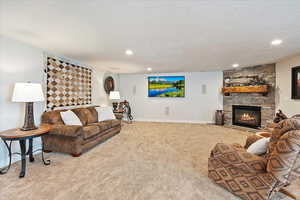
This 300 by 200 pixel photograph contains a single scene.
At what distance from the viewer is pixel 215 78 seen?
18.5ft

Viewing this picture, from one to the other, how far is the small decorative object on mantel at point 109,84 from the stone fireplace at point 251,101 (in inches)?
185

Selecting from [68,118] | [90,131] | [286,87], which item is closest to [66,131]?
[90,131]

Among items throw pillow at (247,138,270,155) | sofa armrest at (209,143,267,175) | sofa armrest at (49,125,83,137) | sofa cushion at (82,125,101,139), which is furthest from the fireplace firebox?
sofa armrest at (49,125,83,137)

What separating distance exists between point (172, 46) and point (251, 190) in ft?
8.45

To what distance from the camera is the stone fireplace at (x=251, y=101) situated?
4.29 m

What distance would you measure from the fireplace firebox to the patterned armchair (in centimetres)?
370

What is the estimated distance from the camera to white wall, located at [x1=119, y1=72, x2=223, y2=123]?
5.69m

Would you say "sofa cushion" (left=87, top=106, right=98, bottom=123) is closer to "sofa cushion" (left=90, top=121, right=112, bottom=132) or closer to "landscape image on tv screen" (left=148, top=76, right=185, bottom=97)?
"sofa cushion" (left=90, top=121, right=112, bottom=132)

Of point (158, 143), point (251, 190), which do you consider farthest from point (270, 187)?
point (158, 143)

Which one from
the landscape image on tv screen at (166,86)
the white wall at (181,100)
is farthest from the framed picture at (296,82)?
the landscape image on tv screen at (166,86)

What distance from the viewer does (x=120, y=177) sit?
1.98 m

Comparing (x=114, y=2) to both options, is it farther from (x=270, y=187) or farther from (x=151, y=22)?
(x=270, y=187)

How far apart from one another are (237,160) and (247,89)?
3999 mm

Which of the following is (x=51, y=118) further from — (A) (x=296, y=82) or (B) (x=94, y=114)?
(A) (x=296, y=82)
